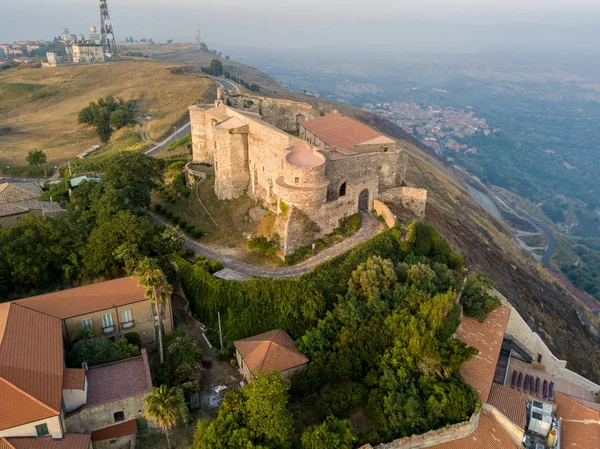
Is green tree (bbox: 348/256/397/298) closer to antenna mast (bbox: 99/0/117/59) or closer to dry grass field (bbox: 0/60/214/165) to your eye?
dry grass field (bbox: 0/60/214/165)

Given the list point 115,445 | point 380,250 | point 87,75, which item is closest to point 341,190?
point 380,250

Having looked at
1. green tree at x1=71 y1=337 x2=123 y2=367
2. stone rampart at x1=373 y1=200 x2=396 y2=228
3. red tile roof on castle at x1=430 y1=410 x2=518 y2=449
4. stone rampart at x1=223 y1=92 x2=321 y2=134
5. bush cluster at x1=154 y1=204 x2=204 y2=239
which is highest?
stone rampart at x1=223 y1=92 x2=321 y2=134

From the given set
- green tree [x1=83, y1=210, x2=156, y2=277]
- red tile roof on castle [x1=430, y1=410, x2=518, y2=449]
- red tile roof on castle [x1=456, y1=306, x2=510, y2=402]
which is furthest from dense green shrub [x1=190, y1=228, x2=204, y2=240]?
red tile roof on castle [x1=430, y1=410, x2=518, y2=449]

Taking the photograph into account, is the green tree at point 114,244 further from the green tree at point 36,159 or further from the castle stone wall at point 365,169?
the green tree at point 36,159

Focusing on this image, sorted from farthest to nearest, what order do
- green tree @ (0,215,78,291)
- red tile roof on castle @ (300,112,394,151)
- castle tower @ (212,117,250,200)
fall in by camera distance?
red tile roof on castle @ (300,112,394,151) → castle tower @ (212,117,250,200) → green tree @ (0,215,78,291)

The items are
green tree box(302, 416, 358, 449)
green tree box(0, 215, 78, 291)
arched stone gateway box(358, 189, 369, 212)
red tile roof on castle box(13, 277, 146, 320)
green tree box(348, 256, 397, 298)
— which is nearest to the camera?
green tree box(302, 416, 358, 449)

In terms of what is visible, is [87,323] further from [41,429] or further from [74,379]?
[41,429]

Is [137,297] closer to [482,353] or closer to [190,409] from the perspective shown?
[190,409]
